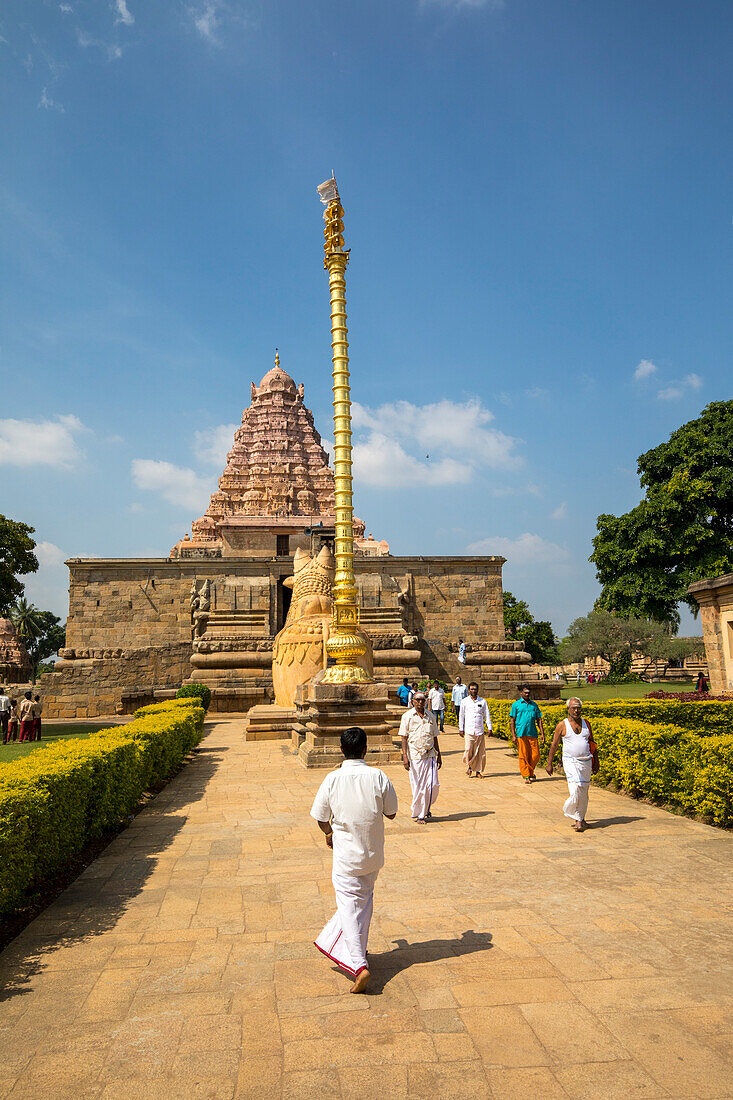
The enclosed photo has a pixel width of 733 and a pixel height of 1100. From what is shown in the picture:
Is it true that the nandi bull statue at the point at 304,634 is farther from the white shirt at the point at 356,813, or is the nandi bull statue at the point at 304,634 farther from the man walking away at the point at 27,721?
the white shirt at the point at 356,813

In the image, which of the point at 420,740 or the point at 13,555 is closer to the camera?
the point at 420,740

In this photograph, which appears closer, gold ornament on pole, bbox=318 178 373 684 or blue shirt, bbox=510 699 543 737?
blue shirt, bbox=510 699 543 737

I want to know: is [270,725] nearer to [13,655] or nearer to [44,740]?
[44,740]

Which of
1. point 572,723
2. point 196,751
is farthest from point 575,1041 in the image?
point 196,751

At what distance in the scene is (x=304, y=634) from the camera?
14047 millimetres

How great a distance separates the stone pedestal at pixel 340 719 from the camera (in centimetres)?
992

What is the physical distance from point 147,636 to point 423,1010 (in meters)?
22.0

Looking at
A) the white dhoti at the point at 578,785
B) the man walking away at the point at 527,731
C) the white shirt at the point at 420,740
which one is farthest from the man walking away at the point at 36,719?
the white dhoti at the point at 578,785

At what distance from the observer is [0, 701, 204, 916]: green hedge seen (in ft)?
13.9

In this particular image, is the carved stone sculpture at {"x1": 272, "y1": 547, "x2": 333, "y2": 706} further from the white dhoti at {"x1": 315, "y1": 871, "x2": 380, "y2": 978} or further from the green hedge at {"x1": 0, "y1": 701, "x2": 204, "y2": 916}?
the white dhoti at {"x1": 315, "y1": 871, "x2": 380, "y2": 978}

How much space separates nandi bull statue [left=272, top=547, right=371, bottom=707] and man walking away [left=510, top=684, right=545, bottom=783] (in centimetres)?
517

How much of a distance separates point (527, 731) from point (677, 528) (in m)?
22.4

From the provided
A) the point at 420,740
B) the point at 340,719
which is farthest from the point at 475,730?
the point at 420,740

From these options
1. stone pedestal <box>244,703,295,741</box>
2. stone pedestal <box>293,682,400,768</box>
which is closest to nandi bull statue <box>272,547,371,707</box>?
stone pedestal <box>244,703,295,741</box>
